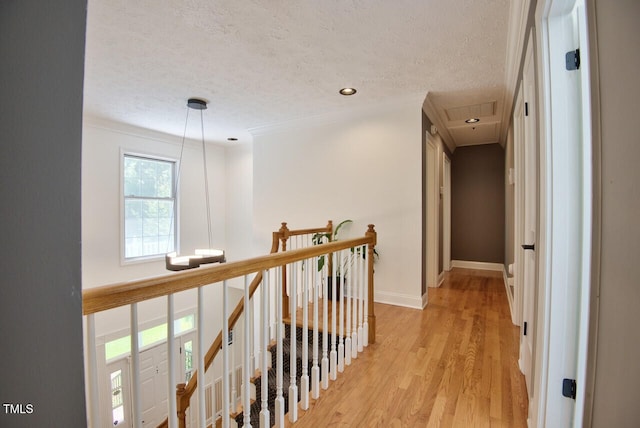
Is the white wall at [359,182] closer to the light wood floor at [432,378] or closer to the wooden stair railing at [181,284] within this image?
the light wood floor at [432,378]

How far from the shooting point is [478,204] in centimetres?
555

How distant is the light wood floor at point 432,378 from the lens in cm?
162

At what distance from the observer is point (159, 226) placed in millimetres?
4832

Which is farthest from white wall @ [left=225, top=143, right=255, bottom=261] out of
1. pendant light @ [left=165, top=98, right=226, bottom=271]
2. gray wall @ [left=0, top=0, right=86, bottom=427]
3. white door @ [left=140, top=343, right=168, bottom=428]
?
gray wall @ [left=0, top=0, right=86, bottom=427]

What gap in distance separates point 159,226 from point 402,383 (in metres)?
4.40

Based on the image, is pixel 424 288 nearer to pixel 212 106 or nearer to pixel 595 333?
pixel 595 333

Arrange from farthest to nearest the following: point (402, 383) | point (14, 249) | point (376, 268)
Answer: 1. point (376, 268)
2. point (402, 383)
3. point (14, 249)

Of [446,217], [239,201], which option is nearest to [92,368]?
[239,201]

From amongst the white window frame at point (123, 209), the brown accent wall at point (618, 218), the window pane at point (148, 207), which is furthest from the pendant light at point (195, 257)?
the brown accent wall at point (618, 218)

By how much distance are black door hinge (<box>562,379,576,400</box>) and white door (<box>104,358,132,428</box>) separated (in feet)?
16.1

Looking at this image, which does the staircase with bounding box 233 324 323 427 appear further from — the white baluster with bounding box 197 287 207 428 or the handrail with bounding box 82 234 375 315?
the handrail with bounding box 82 234 375 315

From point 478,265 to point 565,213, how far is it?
4989 mm

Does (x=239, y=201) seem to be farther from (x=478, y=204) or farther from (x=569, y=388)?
(x=569, y=388)

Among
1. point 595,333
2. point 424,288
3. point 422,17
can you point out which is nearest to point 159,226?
point 424,288
